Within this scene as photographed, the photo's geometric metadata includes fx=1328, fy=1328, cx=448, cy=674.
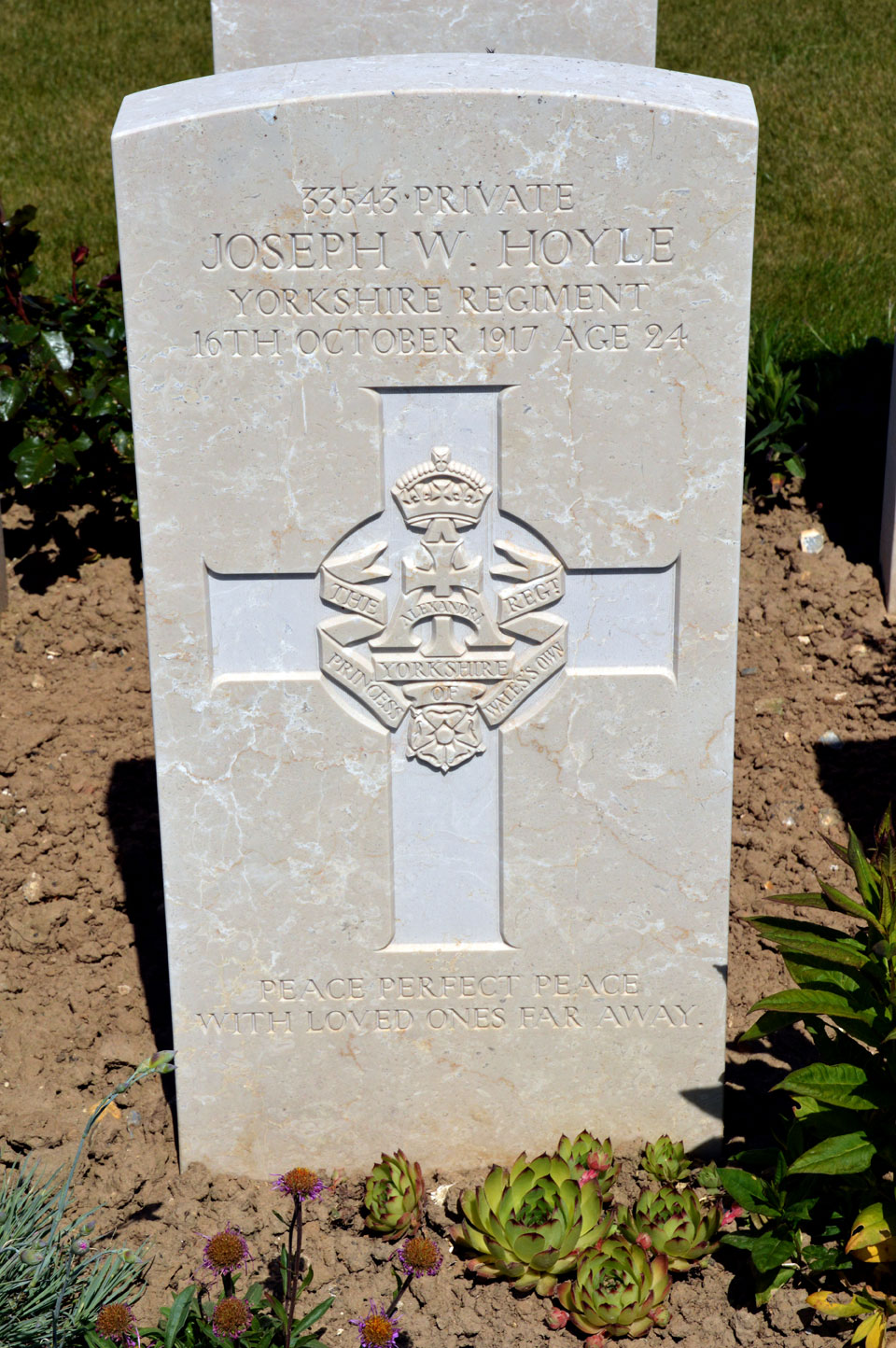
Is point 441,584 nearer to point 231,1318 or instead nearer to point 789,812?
point 231,1318

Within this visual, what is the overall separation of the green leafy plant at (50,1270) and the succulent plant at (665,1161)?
1151mm

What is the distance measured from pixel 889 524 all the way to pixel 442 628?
262 centimetres

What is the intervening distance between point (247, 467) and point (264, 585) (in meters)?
0.26

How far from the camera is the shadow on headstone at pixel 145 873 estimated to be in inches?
141

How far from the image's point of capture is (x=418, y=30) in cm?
313

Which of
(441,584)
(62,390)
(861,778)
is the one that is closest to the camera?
(441,584)

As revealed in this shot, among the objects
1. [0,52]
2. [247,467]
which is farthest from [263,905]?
[0,52]

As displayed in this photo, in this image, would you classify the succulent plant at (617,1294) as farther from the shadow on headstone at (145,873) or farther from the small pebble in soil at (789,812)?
the small pebble in soil at (789,812)

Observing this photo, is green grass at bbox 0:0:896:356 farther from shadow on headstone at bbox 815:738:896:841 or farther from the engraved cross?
the engraved cross

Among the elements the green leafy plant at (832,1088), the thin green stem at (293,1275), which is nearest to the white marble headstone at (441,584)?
the green leafy plant at (832,1088)

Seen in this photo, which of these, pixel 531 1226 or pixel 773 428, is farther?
pixel 773 428

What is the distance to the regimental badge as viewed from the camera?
271cm

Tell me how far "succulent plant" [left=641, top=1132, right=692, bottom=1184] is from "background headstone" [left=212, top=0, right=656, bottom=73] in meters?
2.47

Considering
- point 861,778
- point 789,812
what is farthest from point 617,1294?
point 861,778
